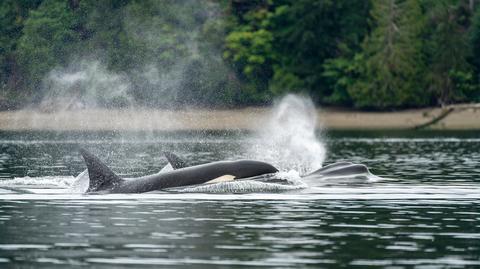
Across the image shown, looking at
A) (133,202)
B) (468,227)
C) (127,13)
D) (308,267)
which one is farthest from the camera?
(127,13)

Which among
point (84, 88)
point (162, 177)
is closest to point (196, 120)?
point (84, 88)

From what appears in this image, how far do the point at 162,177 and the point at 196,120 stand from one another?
6993cm

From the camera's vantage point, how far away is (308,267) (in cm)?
1989

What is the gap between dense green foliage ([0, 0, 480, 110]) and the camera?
347 feet

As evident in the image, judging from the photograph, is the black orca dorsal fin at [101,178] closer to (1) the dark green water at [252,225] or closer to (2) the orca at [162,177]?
(2) the orca at [162,177]

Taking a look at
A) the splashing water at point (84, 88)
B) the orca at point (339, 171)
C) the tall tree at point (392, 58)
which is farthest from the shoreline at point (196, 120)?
the orca at point (339, 171)

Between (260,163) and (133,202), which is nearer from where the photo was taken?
(133,202)

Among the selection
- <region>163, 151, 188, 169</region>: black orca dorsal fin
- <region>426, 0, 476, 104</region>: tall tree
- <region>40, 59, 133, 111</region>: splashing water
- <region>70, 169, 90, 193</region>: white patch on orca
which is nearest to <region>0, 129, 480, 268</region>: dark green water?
<region>70, 169, 90, 193</region>: white patch on orca

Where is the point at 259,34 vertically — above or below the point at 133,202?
above

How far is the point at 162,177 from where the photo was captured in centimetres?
3300

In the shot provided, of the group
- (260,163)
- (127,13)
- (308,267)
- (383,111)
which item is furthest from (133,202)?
(127,13)

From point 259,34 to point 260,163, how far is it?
81.3m

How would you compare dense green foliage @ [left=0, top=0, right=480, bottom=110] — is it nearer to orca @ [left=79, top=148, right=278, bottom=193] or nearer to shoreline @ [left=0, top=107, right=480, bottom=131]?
shoreline @ [left=0, top=107, right=480, bottom=131]

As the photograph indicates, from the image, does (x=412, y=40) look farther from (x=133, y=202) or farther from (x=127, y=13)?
(x=133, y=202)
